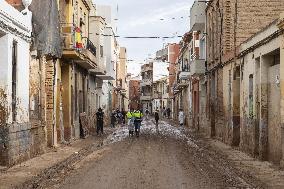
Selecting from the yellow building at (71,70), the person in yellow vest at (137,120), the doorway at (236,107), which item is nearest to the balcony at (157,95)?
the person in yellow vest at (137,120)

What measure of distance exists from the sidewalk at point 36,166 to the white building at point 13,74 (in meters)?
0.54

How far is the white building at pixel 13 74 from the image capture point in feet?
46.1

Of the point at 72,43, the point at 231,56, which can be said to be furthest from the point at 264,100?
the point at 72,43

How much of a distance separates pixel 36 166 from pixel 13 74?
264 centimetres

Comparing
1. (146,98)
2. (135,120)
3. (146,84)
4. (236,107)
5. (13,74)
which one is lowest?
(135,120)

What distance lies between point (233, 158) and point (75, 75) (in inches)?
479

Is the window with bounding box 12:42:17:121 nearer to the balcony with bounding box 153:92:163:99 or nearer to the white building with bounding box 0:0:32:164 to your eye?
the white building with bounding box 0:0:32:164

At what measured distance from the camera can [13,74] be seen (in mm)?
15250

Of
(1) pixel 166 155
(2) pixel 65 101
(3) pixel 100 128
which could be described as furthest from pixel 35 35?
(3) pixel 100 128

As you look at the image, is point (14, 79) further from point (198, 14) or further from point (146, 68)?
point (146, 68)

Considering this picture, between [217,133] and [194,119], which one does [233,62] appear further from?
[194,119]

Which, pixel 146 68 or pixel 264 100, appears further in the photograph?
pixel 146 68

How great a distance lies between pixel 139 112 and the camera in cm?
2966

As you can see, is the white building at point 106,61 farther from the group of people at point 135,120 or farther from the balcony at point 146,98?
the balcony at point 146,98
